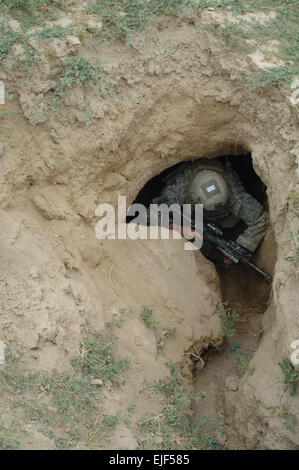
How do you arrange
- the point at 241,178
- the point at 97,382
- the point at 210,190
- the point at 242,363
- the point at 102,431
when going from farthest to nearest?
the point at 241,178
the point at 210,190
the point at 242,363
the point at 97,382
the point at 102,431

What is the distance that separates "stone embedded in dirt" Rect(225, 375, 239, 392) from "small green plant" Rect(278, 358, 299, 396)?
1.01m

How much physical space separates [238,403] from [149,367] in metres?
0.95

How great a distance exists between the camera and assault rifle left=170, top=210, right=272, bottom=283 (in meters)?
5.71

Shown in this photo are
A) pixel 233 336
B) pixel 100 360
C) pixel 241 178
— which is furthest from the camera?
pixel 241 178

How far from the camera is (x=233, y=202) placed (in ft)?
19.9

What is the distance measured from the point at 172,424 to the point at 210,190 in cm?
310

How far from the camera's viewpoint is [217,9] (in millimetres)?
4770

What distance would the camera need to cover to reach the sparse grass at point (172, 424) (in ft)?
11.6

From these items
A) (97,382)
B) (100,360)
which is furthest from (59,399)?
(100,360)

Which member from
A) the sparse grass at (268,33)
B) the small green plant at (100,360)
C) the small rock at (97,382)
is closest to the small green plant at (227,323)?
the small green plant at (100,360)

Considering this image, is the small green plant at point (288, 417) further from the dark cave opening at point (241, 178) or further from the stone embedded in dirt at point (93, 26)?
the stone embedded in dirt at point (93, 26)

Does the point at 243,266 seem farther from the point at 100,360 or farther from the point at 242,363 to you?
the point at 100,360

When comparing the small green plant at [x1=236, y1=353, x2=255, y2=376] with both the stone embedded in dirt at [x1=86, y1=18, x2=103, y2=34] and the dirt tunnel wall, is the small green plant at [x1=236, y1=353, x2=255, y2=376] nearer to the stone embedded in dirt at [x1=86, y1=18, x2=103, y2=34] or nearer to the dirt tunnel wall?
the dirt tunnel wall

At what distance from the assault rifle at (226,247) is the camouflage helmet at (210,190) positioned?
0.29 metres
